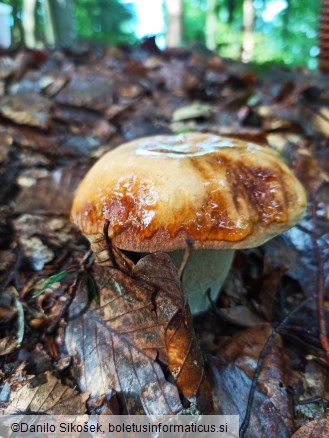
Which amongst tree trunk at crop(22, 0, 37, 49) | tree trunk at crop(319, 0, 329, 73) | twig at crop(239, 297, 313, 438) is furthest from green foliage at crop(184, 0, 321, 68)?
twig at crop(239, 297, 313, 438)

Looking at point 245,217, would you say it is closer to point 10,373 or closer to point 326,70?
point 10,373

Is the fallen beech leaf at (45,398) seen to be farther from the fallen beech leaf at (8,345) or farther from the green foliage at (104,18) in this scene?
the green foliage at (104,18)

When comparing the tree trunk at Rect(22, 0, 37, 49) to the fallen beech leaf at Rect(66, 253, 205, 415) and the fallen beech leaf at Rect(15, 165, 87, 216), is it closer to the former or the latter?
the fallen beech leaf at Rect(15, 165, 87, 216)

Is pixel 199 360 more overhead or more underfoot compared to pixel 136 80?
more underfoot

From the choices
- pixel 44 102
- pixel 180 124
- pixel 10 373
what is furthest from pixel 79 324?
pixel 44 102

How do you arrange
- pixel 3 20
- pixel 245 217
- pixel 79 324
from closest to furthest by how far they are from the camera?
1. pixel 245 217
2. pixel 79 324
3. pixel 3 20

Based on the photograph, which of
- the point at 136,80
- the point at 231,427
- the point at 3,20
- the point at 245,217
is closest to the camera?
the point at 231,427

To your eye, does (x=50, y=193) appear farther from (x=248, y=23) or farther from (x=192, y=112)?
(x=248, y=23)

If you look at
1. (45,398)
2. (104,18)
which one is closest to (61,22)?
(45,398)
